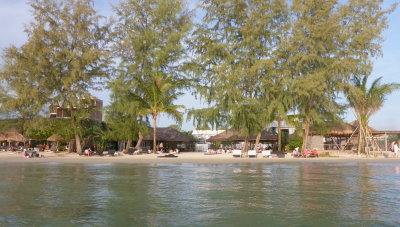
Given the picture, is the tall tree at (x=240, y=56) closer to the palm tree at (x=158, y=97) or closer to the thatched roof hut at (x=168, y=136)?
the palm tree at (x=158, y=97)

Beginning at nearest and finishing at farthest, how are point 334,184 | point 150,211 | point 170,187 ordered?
point 150,211 < point 170,187 < point 334,184

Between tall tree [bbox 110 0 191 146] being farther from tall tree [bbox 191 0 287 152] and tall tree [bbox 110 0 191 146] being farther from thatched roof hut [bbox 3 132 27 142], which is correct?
thatched roof hut [bbox 3 132 27 142]

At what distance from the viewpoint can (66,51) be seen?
114 ft

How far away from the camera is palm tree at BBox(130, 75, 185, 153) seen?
121 ft

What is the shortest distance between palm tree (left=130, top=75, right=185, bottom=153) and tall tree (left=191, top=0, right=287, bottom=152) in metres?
2.96

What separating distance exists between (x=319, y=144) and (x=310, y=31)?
42.2 ft

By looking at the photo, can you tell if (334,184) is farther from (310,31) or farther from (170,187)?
(310,31)

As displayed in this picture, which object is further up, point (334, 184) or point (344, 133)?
point (344, 133)

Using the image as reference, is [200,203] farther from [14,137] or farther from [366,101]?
[14,137]

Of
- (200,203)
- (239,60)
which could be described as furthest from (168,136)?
(200,203)

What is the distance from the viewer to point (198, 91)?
37.7 metres

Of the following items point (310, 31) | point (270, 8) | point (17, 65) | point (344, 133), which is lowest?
point (344, 133)

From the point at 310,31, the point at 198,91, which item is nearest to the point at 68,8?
the point at 198,91

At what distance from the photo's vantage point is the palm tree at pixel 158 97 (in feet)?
121
